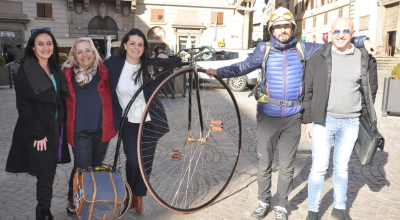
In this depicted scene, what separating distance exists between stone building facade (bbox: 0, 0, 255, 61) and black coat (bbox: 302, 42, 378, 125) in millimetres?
23537

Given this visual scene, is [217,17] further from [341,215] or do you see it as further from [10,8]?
[341,215]

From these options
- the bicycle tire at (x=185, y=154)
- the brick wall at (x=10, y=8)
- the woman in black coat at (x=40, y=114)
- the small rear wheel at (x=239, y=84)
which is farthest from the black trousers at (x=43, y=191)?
the brick wall at (x=10, y=8)

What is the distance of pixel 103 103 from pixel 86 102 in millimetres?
144

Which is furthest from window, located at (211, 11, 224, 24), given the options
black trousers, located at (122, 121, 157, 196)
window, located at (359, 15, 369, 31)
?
black trousers, located at (122, 121, 157, 196)

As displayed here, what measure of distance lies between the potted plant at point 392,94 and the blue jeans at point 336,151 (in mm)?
6901

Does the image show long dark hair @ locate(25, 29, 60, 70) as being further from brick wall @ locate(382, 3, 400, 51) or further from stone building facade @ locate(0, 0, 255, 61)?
brick wall @ locate(382, 3, 400, 51)

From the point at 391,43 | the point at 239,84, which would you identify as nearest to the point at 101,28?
the point at 239,84

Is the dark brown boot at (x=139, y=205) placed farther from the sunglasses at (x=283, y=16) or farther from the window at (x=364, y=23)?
the window at (x=364, y=23)

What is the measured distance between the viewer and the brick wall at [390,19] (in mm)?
26311

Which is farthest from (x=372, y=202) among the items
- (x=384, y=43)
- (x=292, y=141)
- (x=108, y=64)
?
(x=384, y=43)

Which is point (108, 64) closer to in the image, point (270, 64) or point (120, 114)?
point (120, 114)

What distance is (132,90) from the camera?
3254 mm

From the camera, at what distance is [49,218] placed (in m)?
3.16

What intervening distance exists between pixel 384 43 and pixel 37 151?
29.5m
